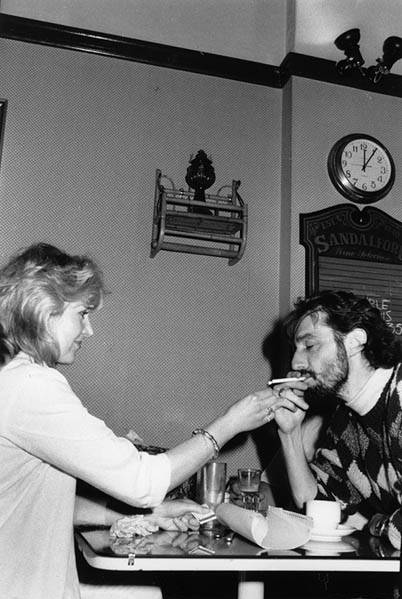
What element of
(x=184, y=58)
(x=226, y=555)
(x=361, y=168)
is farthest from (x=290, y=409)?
(x=184, y=58)

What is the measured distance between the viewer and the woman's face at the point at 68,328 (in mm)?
1817

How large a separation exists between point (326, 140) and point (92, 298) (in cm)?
289

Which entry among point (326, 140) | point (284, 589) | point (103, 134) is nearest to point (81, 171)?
point (103, 134)

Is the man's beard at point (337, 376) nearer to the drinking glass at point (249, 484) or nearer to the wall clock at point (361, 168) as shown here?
the drinking glass at point (249, 484)

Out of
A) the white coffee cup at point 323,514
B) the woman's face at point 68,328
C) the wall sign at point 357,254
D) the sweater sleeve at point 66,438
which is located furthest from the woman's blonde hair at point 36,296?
the wall sign at point 357,254

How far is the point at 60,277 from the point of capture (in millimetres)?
1832

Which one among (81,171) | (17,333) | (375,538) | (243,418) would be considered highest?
(81,171)

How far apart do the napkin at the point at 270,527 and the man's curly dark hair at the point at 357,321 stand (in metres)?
0.88

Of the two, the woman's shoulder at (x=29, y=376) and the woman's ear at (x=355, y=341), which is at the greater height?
the woman's ear at (x=355, y=341)

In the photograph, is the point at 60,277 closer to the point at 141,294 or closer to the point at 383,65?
the point at 141,294

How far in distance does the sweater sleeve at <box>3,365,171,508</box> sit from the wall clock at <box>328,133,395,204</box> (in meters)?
3.10

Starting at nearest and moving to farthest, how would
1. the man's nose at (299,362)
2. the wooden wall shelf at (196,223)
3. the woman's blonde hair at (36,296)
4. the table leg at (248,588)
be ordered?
the woman's blonde hair at (36,296)
the table leg at (248,588)
the man's nose at (299,362)
the wooden wall shelf at (196,223)

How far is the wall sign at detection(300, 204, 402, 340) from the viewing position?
13.6ft

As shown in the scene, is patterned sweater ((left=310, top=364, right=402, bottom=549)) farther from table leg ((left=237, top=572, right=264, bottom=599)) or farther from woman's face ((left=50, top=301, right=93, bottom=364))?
woman's face ((left=50, top=301, right=93, bottom=364))
